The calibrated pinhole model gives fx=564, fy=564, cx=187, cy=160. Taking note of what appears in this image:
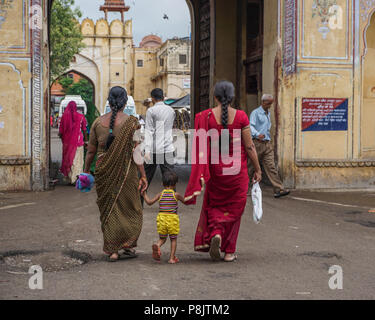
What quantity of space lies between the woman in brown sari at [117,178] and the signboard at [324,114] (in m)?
5.67

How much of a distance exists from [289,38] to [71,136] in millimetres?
4505

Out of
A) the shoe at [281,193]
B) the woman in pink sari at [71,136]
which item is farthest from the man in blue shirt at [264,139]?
the woman in pink sari at [71,136]

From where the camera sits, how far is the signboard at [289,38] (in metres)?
9.98

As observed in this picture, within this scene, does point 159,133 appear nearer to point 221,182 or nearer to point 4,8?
point 221,182

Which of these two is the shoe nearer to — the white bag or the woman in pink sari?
the white bag

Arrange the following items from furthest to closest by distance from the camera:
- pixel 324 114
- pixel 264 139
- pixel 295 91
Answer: pixel 324 114, pixel 295 91, pixel 264 139

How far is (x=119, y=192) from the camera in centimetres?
503

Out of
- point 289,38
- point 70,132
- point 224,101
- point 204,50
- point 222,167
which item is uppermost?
point 204,50

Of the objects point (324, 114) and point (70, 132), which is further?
point (70, 132)

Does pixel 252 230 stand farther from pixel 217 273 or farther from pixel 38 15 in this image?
pixel 38 15

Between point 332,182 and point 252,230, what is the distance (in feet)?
13.9

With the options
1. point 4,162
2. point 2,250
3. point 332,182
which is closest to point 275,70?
point 332,182

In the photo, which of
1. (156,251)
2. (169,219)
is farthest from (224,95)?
(156,251)

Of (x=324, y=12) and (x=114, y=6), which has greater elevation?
(x=114, y=6)
